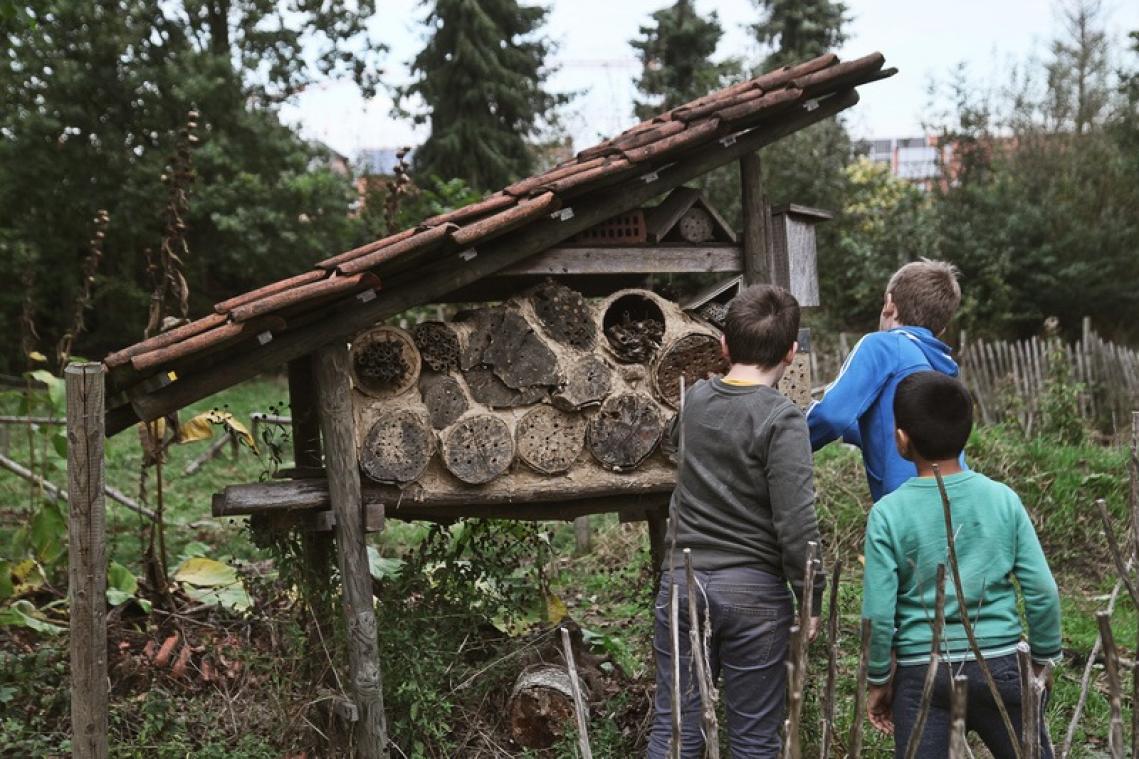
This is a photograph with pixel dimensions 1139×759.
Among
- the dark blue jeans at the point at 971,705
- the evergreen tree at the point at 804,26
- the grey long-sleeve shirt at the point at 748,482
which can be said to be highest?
the evergreen tree at the point at 804,26

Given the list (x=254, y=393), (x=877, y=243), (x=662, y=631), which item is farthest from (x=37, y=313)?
(x=662, y=631)

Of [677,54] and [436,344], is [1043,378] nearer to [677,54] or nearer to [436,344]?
[436,344]

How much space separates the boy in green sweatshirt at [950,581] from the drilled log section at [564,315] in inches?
65.2

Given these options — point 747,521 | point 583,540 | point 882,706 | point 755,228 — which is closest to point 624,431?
point 755,228

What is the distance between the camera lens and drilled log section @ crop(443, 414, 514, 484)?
145 inches

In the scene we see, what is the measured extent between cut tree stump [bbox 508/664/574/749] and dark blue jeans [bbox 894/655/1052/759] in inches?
72.2

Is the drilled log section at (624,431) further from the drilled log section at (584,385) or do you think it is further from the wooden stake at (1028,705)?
the wooden stake at (1028,705)

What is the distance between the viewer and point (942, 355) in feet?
10.1

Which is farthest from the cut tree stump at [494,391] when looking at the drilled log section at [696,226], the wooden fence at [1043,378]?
the wooden fence at [1043,378]

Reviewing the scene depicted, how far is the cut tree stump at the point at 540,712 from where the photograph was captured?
398 cm

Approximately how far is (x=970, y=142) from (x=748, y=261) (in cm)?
1631

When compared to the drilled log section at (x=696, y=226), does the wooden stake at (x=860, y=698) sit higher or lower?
lower

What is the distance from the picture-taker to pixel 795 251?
4203 mm

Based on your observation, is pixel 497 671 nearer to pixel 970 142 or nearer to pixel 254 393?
pixel 254 393
